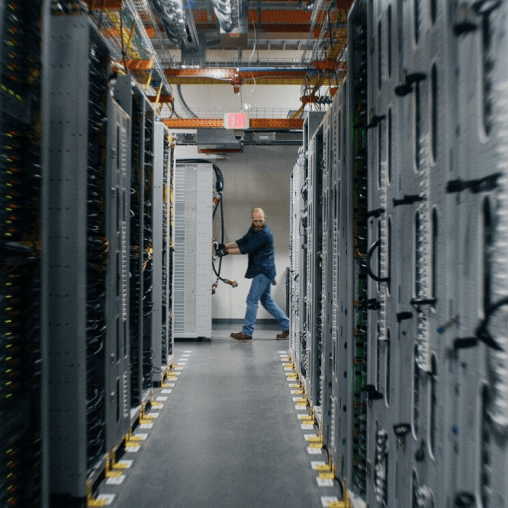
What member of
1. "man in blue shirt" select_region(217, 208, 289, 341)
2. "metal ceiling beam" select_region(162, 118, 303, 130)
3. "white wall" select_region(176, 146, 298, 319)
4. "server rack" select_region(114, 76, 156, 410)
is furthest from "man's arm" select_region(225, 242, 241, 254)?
"server rack" select_region(114, 76, 156, 410)

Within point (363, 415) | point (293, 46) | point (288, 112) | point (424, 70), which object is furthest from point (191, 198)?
point (424, 70)

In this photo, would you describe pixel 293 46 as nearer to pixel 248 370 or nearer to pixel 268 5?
pixel 268 5

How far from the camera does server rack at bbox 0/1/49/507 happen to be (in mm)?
1828

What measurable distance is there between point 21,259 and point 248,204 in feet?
23.4

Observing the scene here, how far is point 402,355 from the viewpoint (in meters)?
1.75

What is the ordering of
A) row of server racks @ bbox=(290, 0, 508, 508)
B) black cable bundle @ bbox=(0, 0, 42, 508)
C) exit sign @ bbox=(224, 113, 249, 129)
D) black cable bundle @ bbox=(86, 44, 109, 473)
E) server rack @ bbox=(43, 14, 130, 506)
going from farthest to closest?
exit sign @ bbox=(224, 113, 249, 129) < black cable bundle @ bbox=(86, 44, 109, 473) < server rack @ bbox=(43, 14, 130, 506) < black cable bundle @ bbox=(0, 0, 42, 508) < row of server racks @ bbox=(290, 0, 508, 508)

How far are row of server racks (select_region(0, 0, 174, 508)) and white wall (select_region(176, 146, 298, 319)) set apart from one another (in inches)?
199

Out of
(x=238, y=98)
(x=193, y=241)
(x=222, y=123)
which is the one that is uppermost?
(x=238, y=98)

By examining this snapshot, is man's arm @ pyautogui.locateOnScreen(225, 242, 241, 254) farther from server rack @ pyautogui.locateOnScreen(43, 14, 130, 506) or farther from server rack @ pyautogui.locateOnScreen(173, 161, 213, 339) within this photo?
server rack @ pyautogui.locateOnScreen(43, 14, 130, 506)

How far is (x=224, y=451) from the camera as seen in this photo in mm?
3389

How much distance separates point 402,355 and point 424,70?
102cm

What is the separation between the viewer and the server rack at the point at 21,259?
183cm

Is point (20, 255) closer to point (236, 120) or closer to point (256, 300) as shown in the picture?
point (236, 120)

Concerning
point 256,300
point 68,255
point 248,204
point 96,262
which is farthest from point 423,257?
point 248,204
